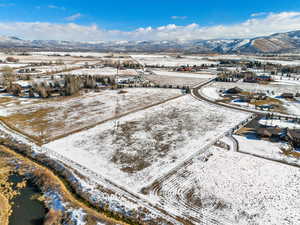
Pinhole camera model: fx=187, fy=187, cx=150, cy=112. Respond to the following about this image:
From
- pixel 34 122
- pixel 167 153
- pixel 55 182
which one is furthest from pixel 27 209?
pixel 34 122

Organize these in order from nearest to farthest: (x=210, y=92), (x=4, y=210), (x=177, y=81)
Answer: (x=4, y=210) < (x=210, y=92) < (x=177, y=81)

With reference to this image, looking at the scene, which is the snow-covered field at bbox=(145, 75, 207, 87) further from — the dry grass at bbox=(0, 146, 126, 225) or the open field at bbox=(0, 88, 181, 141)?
the dry grass at bbox=(0, 146, 126, 225)

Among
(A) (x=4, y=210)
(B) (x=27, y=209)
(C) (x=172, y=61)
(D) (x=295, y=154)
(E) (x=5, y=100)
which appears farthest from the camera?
(C) (x=172, y=61)

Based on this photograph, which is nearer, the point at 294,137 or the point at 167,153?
the point at 167,153

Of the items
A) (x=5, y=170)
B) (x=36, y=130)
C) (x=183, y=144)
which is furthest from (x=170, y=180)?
(x=36, y=130)

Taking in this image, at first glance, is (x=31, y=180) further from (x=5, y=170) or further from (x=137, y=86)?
(x=137, y=86)

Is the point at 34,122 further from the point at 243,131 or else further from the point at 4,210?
the point at 243,131

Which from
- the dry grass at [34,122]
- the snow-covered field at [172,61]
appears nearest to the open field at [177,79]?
the dry grass at [34,122]
